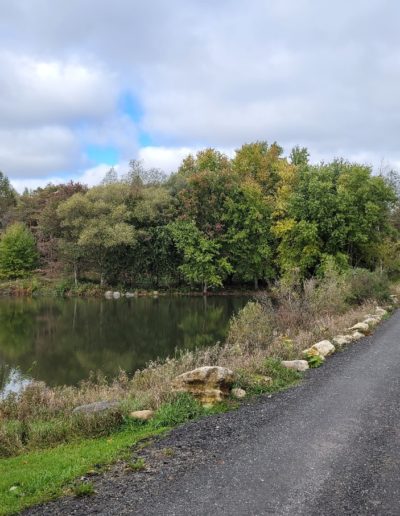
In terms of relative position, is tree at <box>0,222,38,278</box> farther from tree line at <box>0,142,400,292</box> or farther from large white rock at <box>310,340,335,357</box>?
large white rock at <box>310,340,335,357</box>

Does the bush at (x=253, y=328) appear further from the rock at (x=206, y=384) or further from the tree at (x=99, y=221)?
the tree at (x=99, y=221)

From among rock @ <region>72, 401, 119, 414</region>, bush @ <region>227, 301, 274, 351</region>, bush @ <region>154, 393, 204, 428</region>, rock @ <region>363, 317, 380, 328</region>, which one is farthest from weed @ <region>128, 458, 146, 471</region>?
rock @ <region>363, 317, 380, 328</region>

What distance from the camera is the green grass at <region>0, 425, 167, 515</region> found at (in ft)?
16.5

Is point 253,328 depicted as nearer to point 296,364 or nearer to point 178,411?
point 296,364

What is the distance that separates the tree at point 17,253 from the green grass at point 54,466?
39926 mm

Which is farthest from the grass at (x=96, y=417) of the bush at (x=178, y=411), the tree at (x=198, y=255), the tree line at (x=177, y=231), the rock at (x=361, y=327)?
the tree at (x=198, y=255)

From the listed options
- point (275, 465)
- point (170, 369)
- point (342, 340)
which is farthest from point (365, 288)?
point (275, 465)

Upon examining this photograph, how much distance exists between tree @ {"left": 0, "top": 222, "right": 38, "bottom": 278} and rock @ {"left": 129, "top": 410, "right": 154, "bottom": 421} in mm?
39399

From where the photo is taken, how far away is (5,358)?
15977mm

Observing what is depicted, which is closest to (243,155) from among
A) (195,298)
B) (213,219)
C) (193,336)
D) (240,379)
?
(213,219)

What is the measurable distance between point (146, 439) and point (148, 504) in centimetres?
198

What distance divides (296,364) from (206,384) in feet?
8.93

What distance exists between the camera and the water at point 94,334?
14.6 metres

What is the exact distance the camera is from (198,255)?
37906mm
